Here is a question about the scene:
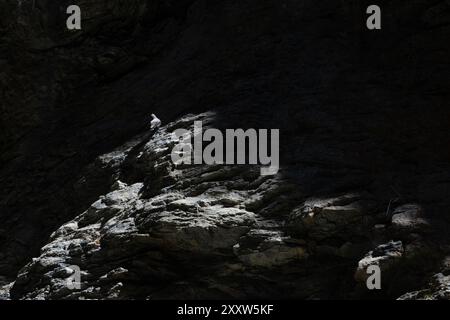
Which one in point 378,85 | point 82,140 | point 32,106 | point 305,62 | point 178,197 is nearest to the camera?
point 178,197

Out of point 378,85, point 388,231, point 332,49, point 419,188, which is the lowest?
point 388,231

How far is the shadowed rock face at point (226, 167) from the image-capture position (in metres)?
5.18

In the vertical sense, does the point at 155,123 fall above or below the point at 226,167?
above

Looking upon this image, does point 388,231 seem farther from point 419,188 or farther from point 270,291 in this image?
point 270,291

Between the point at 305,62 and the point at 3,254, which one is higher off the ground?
the point at 305,62

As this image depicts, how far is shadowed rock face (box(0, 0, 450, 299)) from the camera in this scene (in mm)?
5176

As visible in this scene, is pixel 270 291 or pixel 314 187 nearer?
pixel 270 291

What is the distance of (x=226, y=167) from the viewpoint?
6.04 m

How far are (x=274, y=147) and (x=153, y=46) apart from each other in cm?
340

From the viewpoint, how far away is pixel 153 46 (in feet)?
29.0

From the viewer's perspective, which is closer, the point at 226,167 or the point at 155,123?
the point at 226,167

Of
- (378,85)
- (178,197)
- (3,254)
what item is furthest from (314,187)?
(3,254)

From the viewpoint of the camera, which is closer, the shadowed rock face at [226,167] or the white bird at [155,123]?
the shadowed rock face at [226,167]

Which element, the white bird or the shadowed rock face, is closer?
the shadowed rock face
